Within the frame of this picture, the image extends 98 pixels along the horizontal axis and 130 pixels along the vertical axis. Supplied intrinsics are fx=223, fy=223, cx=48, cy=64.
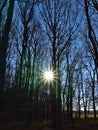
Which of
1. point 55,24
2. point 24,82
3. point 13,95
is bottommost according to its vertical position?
point 13,95

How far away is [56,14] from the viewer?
2086 cm

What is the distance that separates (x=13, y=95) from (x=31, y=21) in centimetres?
812

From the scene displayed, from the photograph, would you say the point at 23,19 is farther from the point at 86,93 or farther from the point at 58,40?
the point at 86,93

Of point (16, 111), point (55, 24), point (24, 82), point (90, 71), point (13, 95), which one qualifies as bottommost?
point (16, 111)

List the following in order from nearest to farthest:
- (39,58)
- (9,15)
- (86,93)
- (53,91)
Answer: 1. (9,15)
2. (53,91)
3. (39,58)
4. (86,93)

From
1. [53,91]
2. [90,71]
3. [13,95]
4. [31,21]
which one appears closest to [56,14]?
[31,21]

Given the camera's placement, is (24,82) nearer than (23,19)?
No

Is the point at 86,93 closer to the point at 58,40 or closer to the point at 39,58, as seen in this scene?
the point at 39,58

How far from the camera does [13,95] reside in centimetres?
2148

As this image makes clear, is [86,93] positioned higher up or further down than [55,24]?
further down

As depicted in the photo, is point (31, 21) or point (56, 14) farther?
point (31, 21)

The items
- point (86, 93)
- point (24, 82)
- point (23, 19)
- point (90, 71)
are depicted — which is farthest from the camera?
point (86, 93)

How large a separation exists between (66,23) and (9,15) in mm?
12373

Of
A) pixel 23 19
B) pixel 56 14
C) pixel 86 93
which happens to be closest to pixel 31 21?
pixel 23 19
